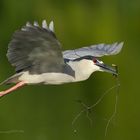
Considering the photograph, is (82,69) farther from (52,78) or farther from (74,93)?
(74,93)

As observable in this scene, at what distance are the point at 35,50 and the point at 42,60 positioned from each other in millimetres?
177

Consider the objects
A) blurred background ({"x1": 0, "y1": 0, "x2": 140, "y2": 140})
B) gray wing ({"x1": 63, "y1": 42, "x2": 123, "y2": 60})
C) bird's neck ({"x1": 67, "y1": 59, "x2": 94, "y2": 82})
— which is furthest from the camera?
blurred background ({"x1": 0, "y1": 0, "x2": 140, "y2": 140})

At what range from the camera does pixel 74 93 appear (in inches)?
468

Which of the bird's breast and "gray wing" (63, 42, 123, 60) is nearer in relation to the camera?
the bird's breast

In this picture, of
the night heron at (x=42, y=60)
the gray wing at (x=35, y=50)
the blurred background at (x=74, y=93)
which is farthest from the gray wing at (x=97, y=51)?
the blurred background at (x=74, y=93)

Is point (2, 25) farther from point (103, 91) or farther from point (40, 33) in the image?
point (40, 33)

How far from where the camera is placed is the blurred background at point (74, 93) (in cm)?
1129

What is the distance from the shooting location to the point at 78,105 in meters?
11.7

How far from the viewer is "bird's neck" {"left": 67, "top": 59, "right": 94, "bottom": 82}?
8258 mm

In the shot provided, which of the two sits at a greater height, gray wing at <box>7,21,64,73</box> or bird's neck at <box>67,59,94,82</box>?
gray wing at <box>7,21,64,73</box>

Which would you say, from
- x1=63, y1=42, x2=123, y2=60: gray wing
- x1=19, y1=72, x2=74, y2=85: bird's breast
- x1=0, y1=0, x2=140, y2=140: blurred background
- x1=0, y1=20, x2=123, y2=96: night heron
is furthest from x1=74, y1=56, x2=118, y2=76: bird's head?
x1=0, y1=0, x2=140, y2=140: blurred background

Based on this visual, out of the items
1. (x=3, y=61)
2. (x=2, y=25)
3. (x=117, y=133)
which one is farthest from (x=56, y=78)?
(x=2, y=25)

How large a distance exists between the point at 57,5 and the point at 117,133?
409 cm

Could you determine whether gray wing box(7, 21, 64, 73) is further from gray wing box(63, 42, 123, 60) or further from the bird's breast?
gray wing box(63, 42, 123, 60)
